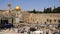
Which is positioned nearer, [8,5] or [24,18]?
[24,18]

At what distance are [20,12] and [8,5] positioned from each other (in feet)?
7.04

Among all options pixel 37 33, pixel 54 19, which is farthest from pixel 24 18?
pixel 37 33

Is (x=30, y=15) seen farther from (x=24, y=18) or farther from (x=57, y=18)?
(x=57, y=18)

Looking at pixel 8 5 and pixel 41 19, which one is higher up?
pixel 8 5

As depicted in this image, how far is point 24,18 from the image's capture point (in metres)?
20.5

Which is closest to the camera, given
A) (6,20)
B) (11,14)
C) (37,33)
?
(37,33)

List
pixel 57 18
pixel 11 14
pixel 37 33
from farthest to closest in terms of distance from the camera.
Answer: pixel 11 14 → pixel 57 18 → pixel 37 33

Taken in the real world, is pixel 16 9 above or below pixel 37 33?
above

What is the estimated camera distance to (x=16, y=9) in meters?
22.5

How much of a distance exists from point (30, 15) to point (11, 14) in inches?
106

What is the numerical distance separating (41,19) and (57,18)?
1806mm

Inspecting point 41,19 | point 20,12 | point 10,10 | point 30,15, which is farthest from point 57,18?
point 10,10

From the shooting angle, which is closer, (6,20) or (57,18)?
(6,20)

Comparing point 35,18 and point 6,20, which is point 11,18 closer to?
point 6,20
